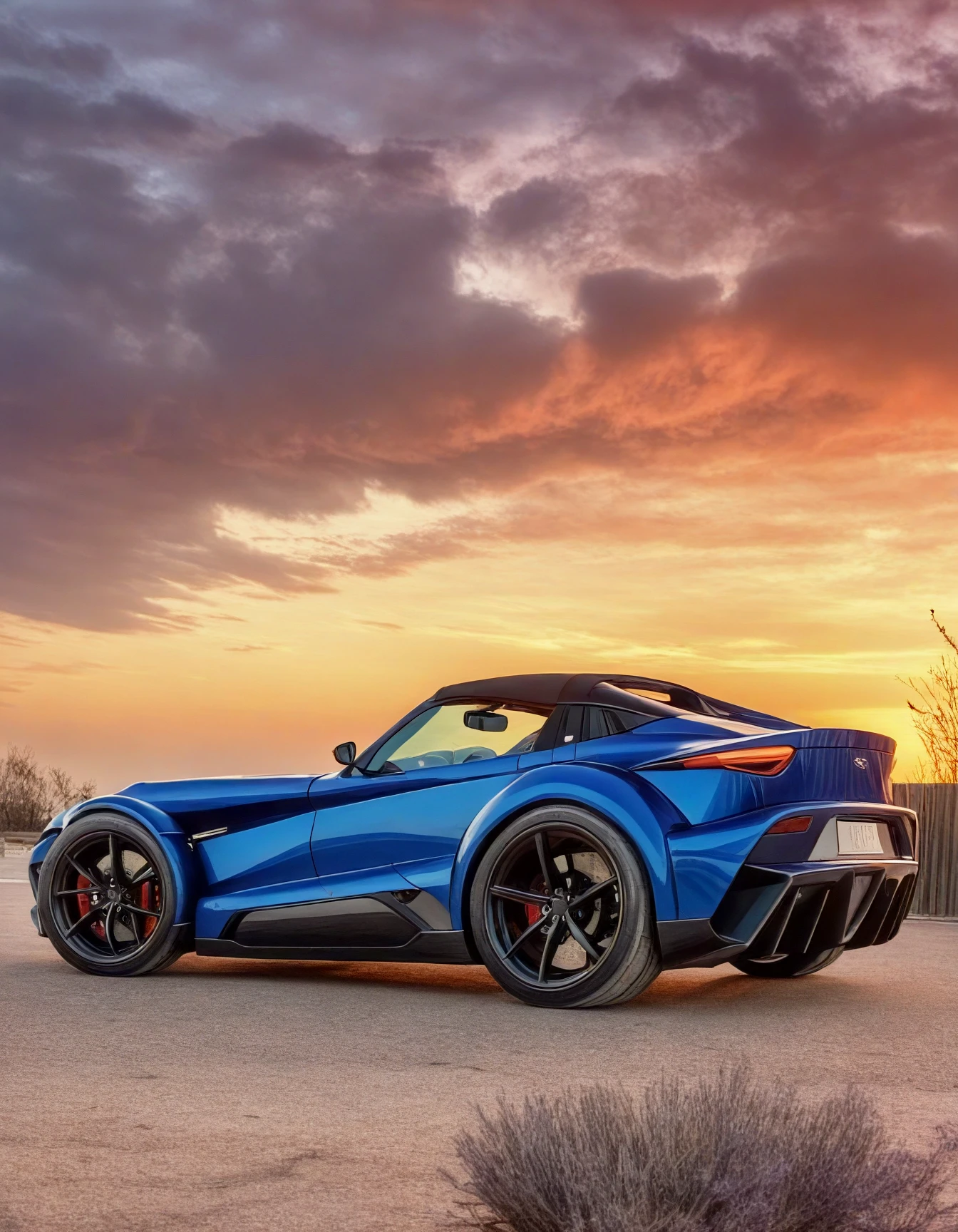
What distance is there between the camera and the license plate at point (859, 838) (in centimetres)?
680

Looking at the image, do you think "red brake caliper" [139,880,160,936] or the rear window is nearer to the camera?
the rear window

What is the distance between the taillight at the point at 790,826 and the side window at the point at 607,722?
93cm

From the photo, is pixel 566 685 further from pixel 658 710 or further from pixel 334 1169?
pixel 334 1169

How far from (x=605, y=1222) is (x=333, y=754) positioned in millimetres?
5172

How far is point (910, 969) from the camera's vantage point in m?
9.25

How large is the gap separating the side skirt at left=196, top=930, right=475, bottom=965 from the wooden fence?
367 inches

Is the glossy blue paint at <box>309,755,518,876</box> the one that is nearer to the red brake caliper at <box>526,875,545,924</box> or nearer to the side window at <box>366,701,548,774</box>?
the side window at <box>366,701,548,774</box>

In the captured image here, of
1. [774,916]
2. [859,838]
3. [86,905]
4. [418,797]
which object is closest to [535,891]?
[418,797]

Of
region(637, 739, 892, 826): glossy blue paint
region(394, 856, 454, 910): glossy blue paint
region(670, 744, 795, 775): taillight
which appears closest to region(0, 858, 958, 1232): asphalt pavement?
region(394, 856, 454, 910): glossy blue paint

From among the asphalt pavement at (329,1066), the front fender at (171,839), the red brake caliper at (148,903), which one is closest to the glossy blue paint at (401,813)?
the asphalt pavement at (329,1066)

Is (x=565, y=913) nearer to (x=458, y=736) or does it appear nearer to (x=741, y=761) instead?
(x=741, y=761)

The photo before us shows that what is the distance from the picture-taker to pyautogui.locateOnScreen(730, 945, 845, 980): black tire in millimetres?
8281

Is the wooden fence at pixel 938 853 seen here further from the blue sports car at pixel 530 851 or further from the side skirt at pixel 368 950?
the side skirt at pixel 368 950

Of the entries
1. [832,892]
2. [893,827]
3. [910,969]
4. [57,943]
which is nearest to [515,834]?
[832,892]
